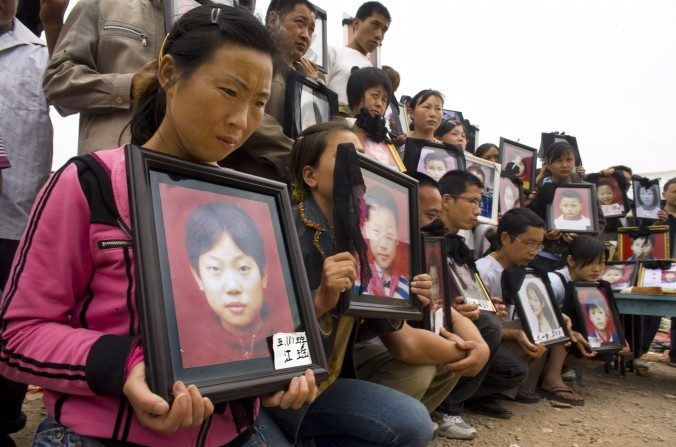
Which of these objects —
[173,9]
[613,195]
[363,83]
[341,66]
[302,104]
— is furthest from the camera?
[613,195]

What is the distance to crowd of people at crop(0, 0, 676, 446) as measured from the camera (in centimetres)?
109

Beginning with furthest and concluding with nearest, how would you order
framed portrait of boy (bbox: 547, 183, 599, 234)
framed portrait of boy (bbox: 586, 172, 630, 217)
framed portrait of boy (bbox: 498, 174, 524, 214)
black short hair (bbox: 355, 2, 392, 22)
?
framed portrait of boy (bbox: 586, 172, 630, 217), framed portrait of boy (bbox: 547, 183, 599, 234), framed portrait of boy (bbox: 498, 174, 524, 214), black short hair (bbox: 355, 2, 392, 22)

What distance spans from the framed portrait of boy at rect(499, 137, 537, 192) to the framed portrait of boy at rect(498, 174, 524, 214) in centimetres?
90

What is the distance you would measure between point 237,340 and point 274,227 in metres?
0.32

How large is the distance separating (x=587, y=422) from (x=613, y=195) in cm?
374

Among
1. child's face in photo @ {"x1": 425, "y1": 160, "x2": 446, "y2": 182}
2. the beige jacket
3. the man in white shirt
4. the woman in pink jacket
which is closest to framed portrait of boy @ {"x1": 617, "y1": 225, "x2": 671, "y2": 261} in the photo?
child's face in photo @ {"x1": 425, "y1": 160, "x2": 446, "y2": 182}

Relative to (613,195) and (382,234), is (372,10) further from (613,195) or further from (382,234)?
(613,195)

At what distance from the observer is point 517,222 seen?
4160mm

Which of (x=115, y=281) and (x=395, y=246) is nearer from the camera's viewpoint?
A: (x=115, y=281)

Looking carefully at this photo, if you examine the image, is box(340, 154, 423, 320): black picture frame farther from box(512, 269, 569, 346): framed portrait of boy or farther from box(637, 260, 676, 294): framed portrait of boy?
box(637, 260, 676, 294): framed portrait of boy

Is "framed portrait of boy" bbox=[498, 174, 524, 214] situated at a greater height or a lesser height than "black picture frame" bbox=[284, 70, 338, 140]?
lesser

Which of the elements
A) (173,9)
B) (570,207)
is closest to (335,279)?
(173,9)

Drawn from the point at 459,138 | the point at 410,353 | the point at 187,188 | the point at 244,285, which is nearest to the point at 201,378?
the point at 244,285

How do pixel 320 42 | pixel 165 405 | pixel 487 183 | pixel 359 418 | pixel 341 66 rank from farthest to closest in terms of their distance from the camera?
pixel 487 183 < pixel 341 66 < pixel 320 42 < pixel 359 418 < pixel 165 405
